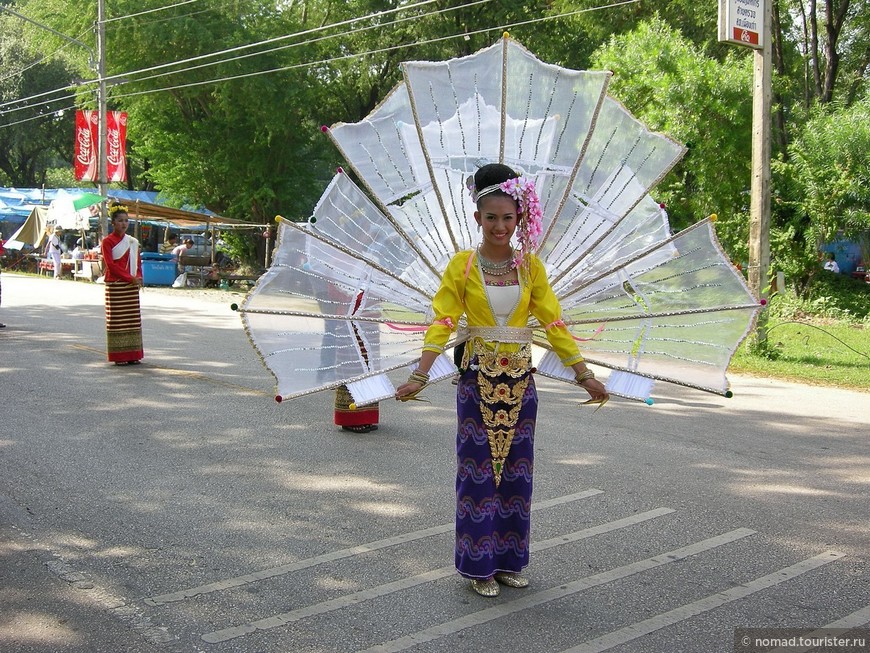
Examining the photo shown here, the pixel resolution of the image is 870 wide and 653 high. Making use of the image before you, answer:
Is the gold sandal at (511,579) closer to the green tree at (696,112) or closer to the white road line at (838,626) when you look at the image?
the white road line at (838,626)

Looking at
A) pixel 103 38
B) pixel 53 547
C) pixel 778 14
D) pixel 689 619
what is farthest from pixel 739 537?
pixel 103 38

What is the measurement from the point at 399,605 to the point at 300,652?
2.04 ft

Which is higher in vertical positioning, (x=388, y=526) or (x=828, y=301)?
(x=828, y=301)

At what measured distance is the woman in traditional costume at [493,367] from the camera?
4.32 metres

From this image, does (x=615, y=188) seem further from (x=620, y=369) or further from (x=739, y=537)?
(x=739, y=537)

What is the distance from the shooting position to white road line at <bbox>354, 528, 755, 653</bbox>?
3.90 metres

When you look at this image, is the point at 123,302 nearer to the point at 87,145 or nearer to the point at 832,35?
the point at 87,145

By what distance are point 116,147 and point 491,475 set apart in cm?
2767

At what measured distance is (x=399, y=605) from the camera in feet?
14.0

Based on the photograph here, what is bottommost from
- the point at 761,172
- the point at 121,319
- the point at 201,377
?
the point at 201,377

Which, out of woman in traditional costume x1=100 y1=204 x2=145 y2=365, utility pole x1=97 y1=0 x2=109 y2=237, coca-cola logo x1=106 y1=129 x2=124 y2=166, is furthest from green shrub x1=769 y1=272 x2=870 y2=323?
coca-cola logo x1=106 y1=129 x2=124 y2=166

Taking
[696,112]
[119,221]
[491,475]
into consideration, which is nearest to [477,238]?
[491,475]

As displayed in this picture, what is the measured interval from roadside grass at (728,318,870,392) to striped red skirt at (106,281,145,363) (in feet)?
25.8

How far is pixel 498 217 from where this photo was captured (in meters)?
4.25
